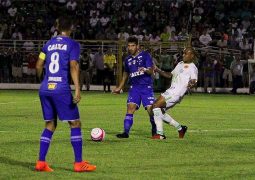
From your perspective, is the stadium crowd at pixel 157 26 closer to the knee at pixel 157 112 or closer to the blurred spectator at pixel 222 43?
the blurred spectator at pixel 222 43

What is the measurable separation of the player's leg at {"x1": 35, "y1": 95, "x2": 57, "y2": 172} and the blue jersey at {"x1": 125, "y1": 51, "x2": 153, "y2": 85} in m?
5.72

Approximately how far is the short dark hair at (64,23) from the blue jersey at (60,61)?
140 millimetres

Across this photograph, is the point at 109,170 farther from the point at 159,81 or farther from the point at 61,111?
the point at 159,81

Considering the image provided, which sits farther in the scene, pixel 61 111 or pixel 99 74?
pixel 99 74

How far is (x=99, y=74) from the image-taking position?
4156 cm

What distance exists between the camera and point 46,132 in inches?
470

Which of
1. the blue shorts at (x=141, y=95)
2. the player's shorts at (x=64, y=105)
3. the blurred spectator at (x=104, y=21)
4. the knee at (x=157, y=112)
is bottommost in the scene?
the knee at (x=157, y=112)

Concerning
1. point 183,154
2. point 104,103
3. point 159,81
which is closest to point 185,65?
point 183,154

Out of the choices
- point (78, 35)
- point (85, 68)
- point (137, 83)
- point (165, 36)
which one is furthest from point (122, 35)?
point (137, 83)

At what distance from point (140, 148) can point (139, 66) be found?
9.59 ft

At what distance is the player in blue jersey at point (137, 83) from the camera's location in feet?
57.0

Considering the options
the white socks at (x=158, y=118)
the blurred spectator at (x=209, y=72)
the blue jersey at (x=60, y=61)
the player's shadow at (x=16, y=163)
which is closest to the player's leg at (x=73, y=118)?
the blue jersey at (x=60, y=61)

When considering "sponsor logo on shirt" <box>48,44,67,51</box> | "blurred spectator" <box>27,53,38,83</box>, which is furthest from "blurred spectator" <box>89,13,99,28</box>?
"sponsor logo on shirt" <box>48,44,67,51</box>

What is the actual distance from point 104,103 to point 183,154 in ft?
55.8
